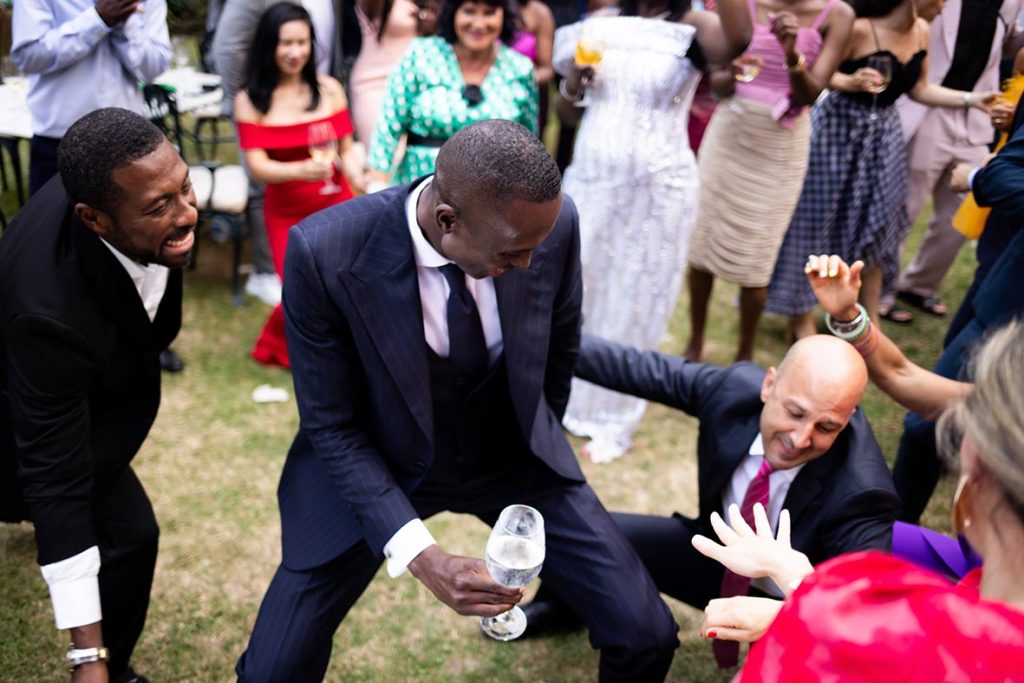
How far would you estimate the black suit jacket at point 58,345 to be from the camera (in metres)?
2.18

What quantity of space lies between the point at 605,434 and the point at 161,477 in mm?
2058

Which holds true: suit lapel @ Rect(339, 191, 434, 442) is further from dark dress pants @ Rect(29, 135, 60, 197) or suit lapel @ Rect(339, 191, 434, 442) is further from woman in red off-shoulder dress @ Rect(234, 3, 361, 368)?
dark dress pants @ Rect(29, 135, 60, 197)

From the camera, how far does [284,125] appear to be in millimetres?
4684

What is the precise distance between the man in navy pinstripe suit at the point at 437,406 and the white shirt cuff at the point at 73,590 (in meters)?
0.43

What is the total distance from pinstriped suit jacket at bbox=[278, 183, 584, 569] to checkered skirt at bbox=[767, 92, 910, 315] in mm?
2654

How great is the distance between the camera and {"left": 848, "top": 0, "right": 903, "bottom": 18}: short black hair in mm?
4312

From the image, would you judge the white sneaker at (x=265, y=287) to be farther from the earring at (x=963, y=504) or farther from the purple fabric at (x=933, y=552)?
the earring at (x=963, y=504)

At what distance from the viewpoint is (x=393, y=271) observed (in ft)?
7.61

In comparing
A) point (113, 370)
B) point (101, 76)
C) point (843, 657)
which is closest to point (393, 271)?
point (113, 370)

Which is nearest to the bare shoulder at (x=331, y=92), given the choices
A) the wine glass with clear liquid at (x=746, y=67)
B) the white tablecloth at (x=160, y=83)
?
the white tablecloth at (x=160, y=83)

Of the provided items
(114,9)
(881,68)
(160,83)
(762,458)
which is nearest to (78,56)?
(114,9)

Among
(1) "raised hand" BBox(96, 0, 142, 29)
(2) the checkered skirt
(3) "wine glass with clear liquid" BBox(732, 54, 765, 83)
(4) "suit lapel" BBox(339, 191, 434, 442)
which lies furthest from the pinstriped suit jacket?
(2) the checkered skirt

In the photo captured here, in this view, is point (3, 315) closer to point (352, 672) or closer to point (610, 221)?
point (352, 672)

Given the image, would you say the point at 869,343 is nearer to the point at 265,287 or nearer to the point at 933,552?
the point at 933,552
